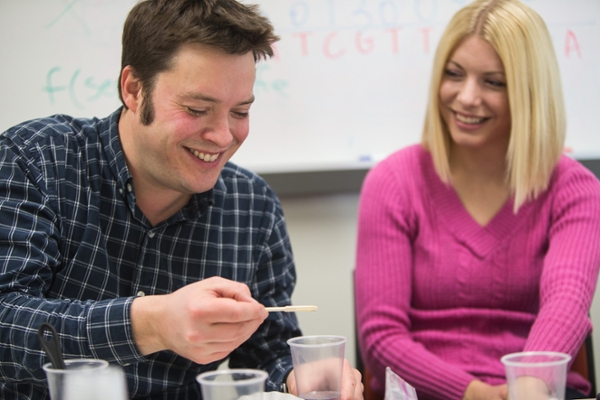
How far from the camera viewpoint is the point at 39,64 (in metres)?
2.18

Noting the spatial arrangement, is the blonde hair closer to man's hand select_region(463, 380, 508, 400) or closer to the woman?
the woman

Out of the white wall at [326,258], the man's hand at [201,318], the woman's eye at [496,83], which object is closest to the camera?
the man's hand at [201,318]

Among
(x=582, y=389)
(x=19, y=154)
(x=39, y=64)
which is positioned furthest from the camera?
(x=39, y=64)

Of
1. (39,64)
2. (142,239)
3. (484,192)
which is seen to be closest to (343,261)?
(484,192)

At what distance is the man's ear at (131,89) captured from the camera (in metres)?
1.45

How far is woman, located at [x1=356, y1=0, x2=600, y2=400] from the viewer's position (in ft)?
5.72

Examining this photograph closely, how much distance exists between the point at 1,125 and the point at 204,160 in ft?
3.55

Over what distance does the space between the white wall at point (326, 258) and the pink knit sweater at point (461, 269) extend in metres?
0.45

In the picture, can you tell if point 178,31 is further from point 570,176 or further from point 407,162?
point 570,176

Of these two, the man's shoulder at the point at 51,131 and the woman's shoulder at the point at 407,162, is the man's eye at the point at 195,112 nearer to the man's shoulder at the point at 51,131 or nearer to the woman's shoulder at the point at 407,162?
the man's shoulder at the point at 51,131

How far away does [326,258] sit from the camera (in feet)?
7.70

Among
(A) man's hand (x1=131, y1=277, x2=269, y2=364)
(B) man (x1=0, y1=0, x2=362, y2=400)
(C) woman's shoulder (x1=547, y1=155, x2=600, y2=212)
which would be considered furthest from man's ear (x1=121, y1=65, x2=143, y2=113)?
(C) woman's shoulder (x1=547, y1=155, x2=600, y2=212)

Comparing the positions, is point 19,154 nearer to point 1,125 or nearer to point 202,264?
point 202,264

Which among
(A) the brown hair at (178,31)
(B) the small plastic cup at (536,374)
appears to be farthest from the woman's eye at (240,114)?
(B) the small plastic cup at (536,374)
